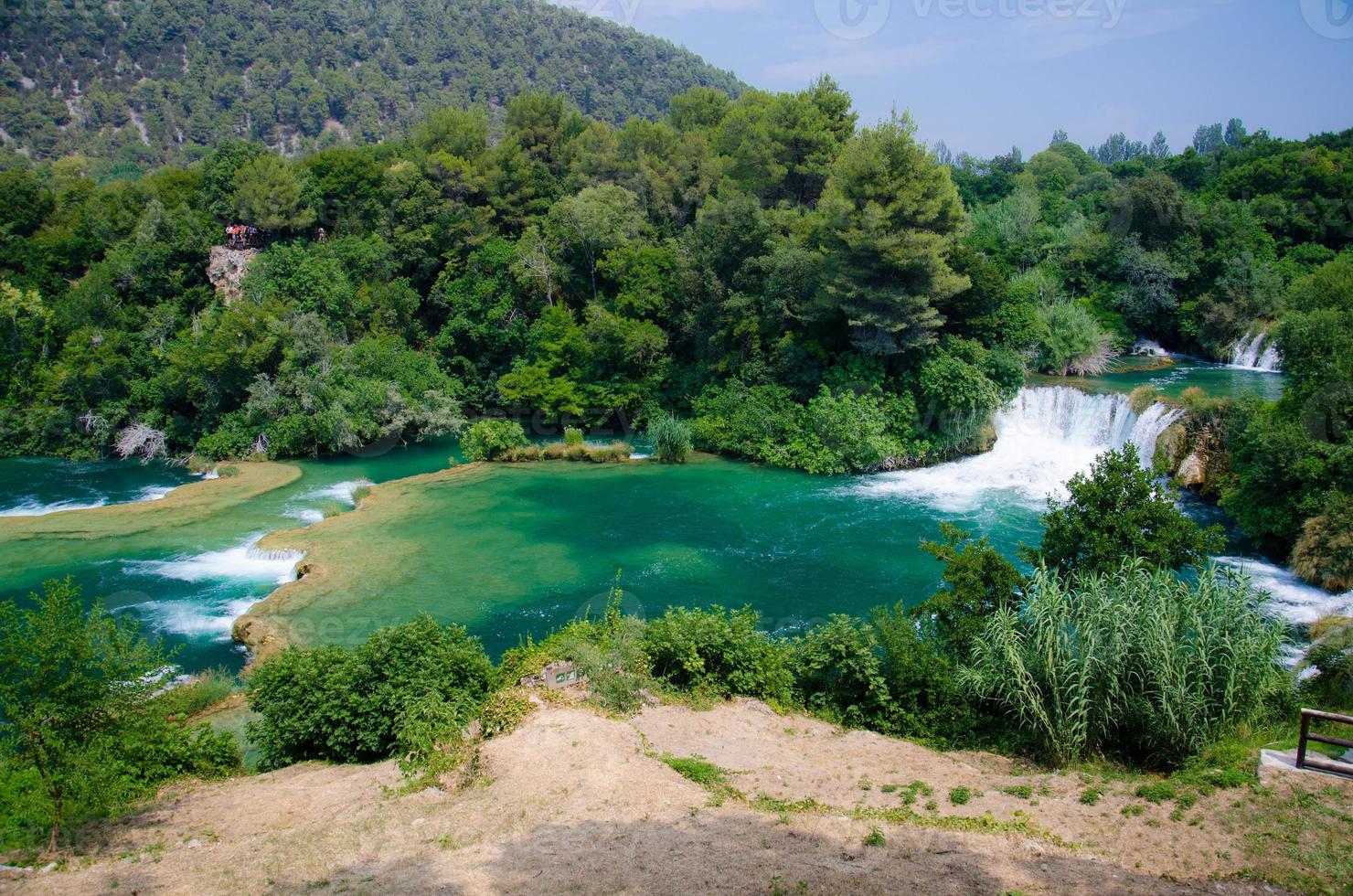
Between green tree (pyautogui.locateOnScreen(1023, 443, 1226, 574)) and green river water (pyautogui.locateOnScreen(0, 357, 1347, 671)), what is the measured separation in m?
4.47

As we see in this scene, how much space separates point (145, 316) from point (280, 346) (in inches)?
312

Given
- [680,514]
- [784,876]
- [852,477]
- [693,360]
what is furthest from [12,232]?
[784,876]

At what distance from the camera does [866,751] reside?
10891mm

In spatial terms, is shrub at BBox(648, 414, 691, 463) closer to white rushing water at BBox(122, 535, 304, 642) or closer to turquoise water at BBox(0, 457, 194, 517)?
white rushing water at BBox(122, 535, 304, 642)

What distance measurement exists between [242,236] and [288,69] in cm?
8459

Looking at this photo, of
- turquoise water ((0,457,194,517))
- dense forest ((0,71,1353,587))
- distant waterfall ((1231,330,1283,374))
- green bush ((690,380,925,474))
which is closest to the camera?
turquoise water ((0,457,194,517))

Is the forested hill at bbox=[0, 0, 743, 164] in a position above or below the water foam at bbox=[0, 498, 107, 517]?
above

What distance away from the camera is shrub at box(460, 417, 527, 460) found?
28.2m

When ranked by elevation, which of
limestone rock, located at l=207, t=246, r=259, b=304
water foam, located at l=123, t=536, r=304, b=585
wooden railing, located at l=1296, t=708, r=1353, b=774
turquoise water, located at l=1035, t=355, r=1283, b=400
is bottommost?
water foam, located at l=123, t=536, r=304, b=585

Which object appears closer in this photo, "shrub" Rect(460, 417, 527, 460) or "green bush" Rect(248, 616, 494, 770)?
"green bush" Rect(248, 616, 494, 770)

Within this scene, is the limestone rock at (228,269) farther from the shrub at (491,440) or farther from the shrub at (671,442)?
the shrub at (671,442)

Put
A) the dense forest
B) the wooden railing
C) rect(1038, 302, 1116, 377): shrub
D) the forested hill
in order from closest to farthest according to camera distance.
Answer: the wooden railing → the dense forest → rect(1038, 302, 1116, 377): shrub → the forested hill

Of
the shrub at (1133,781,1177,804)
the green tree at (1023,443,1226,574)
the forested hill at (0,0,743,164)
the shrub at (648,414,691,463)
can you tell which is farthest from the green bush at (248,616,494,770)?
the forested hill at (0,0,743,164)

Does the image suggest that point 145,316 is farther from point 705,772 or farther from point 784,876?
point 784,876
